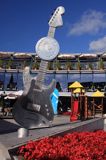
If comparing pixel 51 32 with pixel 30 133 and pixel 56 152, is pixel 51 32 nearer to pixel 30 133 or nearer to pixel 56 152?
pixel 30 133

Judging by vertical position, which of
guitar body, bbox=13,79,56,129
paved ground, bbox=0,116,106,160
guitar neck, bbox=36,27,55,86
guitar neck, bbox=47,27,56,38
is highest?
guitar neck, bbox=47,27,56,38

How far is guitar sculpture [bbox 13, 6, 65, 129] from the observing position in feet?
56.2

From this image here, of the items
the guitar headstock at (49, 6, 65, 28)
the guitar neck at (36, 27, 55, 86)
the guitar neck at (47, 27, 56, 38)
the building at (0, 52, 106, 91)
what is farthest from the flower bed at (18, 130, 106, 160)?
the building at (0, 52, 106, 91)

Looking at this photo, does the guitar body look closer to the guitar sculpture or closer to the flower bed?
the guitar sculpture

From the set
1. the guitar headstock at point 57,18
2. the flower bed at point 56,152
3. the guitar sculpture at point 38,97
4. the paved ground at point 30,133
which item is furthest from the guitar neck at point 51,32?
the flower bed at point 56,152

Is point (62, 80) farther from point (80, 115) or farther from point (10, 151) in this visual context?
point (10, 151)

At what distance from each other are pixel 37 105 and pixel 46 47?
263cm

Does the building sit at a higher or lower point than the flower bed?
higher

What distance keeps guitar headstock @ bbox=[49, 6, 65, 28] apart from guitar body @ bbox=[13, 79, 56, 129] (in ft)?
9.76

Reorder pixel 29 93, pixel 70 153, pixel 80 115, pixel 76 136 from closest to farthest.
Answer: pixel 70 153 → pixel 76 136 → pixel 29 93 → pixel 80 115

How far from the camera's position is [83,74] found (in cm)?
5259

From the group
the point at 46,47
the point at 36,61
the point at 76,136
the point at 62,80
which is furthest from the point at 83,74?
the point at 76,136

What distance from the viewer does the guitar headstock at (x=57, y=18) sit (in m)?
18.7

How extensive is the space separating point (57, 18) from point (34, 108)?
4.46 metres
